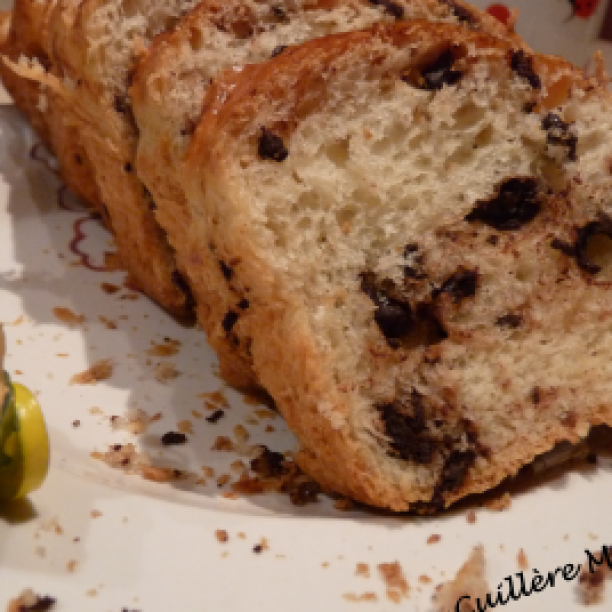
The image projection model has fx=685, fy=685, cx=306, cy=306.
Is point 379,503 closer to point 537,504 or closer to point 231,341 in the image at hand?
point 537,504

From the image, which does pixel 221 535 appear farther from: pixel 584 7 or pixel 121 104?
pixel 584 7

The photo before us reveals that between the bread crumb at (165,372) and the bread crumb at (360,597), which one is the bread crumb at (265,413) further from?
the bread crumb at (360,597)

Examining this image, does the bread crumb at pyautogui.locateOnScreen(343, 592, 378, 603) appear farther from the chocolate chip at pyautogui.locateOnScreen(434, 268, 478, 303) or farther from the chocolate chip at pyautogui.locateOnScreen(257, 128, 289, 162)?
the chocolate chip at pyautogui.locateOnScreen(257, 128, 289, 162)

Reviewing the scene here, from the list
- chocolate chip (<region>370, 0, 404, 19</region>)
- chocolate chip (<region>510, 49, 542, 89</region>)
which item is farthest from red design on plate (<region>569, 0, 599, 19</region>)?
chocolate chip (<region>510, 49, 542, 89</region>)

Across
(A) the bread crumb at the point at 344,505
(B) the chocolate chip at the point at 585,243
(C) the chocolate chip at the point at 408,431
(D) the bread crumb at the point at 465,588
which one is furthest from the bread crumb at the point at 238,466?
(B) the chocolate chip at the point at 585,243

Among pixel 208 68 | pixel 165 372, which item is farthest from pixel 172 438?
pixel 208 68

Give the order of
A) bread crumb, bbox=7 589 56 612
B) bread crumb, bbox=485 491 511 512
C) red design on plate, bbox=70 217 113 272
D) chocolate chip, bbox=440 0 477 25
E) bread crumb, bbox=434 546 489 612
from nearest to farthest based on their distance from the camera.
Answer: bread crumb, bbox=7 589 56 612, bread crumb, bbox=434 546 489 612, bread crumb, bbox=485 491 511 512, chocolate chip, bbox=440 0 477 25, red design on plate, bbox=70 217 113 272

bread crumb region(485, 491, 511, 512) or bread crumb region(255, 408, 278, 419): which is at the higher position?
bread crumb region(485, 491, 511, 512)
